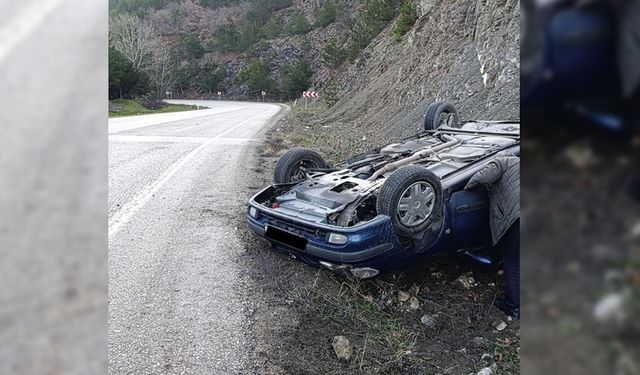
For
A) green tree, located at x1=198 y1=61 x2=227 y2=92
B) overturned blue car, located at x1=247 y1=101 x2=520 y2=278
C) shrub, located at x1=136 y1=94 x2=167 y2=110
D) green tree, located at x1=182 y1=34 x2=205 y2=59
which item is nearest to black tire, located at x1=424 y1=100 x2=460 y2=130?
overturned blue car, located at x1=247 y1=101 x2=520 y2=278

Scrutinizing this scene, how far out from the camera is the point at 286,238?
4.28m

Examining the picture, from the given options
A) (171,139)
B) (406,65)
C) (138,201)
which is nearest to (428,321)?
(138,201)

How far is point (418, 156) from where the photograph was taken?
517 cm

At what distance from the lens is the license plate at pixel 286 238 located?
13.5 feet

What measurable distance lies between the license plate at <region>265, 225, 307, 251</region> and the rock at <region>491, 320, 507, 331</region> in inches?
58.7

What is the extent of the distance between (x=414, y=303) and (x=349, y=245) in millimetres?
731

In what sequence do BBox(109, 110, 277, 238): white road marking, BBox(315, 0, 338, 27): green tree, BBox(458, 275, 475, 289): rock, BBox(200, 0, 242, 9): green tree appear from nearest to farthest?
BBox(458, 275, 475, 289): rock, BBox(109, 110, 277, 238): white road marking, BBox(315, 0, 338, 27): green tree, BBox(200, 0, 242, 9): green tree

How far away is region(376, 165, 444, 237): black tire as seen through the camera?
3.93 metres
